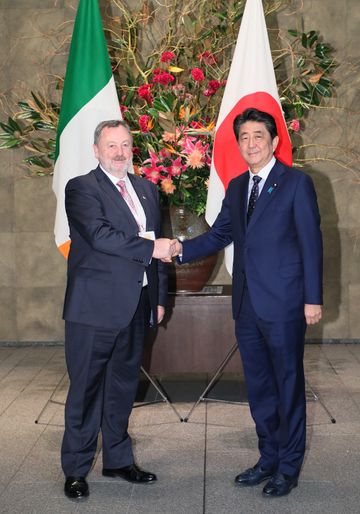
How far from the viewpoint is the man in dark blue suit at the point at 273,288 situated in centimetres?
307

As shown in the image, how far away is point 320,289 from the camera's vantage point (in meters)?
3.06

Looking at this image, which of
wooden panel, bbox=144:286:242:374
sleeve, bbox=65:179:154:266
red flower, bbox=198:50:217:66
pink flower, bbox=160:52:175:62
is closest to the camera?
sleeve, bbox=65:179:154:266

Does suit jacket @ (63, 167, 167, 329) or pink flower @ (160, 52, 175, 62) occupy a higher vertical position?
pink flower @ (160, 52, 175, 62)

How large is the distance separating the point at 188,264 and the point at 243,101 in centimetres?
102

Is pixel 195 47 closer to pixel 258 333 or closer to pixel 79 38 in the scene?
pixel 79 38

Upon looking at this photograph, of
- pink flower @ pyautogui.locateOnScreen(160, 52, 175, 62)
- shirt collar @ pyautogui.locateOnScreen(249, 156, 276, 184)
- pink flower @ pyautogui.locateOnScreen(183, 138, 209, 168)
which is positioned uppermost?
pink flower @ pyautogui.locateOnScreen(160, 52, 175, 62)

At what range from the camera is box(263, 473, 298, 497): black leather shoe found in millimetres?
3127

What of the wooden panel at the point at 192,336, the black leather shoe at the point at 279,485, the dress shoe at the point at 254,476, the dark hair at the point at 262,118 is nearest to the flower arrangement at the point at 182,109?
the wooden panel at the point at 192,336

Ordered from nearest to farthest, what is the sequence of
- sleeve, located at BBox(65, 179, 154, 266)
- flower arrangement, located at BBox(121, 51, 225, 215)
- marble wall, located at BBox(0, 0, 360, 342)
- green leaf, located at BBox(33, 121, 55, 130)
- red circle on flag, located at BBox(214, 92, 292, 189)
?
sleeve, located at BBox(65, 179, 154, 266), red circle on flag, located at BBox(214, 92, 292, 189), flower arrangement, located at BBox(121, 51, 225, 215), green leaf, located at BBox(33, 121, 55, 130), marble wall, located at BBox(0, 0, 360, 342)

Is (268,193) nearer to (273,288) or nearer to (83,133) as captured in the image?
(273,288)

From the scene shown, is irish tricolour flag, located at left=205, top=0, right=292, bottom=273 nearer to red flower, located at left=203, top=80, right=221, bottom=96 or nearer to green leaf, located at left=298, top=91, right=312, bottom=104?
red flower, located at left=203, top=80, right=221, bottom=96

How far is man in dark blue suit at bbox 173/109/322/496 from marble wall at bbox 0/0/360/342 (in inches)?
140

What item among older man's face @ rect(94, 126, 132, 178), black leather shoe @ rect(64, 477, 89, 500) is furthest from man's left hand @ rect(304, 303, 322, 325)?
black leather shoe @ rect(64, 477, 89, 500)

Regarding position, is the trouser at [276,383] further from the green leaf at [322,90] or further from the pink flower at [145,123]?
the green leaf at [322,90]
